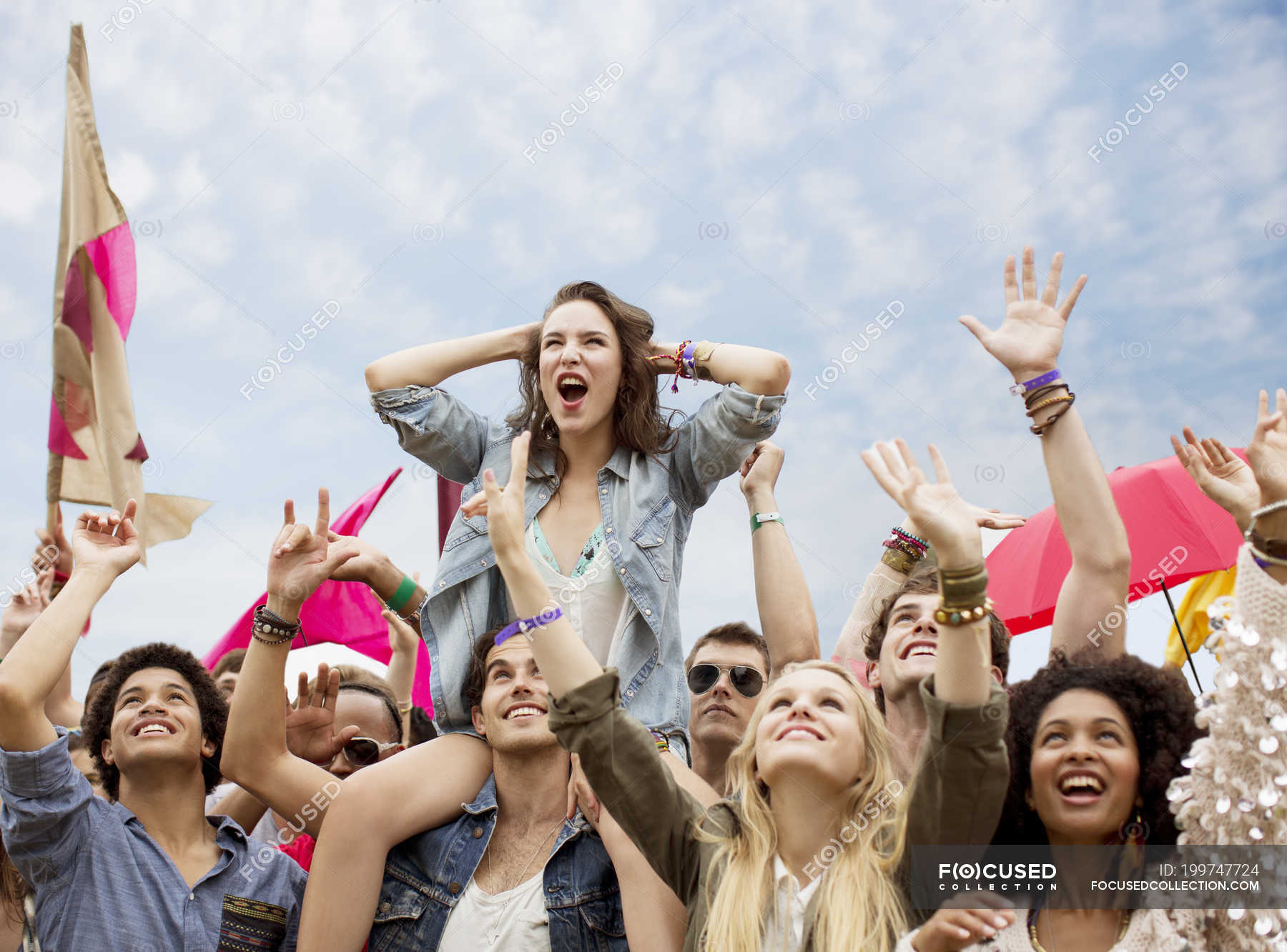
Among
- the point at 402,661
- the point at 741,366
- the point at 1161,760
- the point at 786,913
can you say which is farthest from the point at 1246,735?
the point at 402,661

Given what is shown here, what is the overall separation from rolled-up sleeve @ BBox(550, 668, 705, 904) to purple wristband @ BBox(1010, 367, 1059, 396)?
158 cm

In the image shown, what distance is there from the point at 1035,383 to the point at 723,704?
1.98m

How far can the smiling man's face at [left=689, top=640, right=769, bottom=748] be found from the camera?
15.9 feet

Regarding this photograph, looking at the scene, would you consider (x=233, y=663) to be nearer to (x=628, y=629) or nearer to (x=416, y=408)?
(x=416, y=408)

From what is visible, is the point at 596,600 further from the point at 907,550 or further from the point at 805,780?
the point at 907,550

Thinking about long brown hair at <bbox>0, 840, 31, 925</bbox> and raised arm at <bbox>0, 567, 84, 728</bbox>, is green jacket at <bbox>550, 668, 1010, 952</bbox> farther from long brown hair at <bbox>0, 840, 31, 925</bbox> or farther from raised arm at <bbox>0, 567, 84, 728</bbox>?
raised arm at <bbox>0, 567, 84, 728</bbox>

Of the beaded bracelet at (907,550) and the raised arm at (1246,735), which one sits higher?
the beaded bracelet at (907,550)

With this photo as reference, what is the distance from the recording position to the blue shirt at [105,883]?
3.45 meters

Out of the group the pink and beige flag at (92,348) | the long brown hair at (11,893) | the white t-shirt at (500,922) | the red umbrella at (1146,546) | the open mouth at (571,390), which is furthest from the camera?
the pink and beige flag at (92,348)

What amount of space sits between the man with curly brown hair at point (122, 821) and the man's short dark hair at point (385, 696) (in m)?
1.30

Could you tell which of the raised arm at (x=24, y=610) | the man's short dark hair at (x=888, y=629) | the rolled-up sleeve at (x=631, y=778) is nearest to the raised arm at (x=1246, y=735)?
the man's short dark hair at (x=888, y=629)

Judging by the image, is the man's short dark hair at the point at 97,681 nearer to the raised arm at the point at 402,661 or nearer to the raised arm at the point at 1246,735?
the raised arm at the point at 402,661

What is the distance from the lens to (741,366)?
395 cm

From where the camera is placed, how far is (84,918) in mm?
3457
